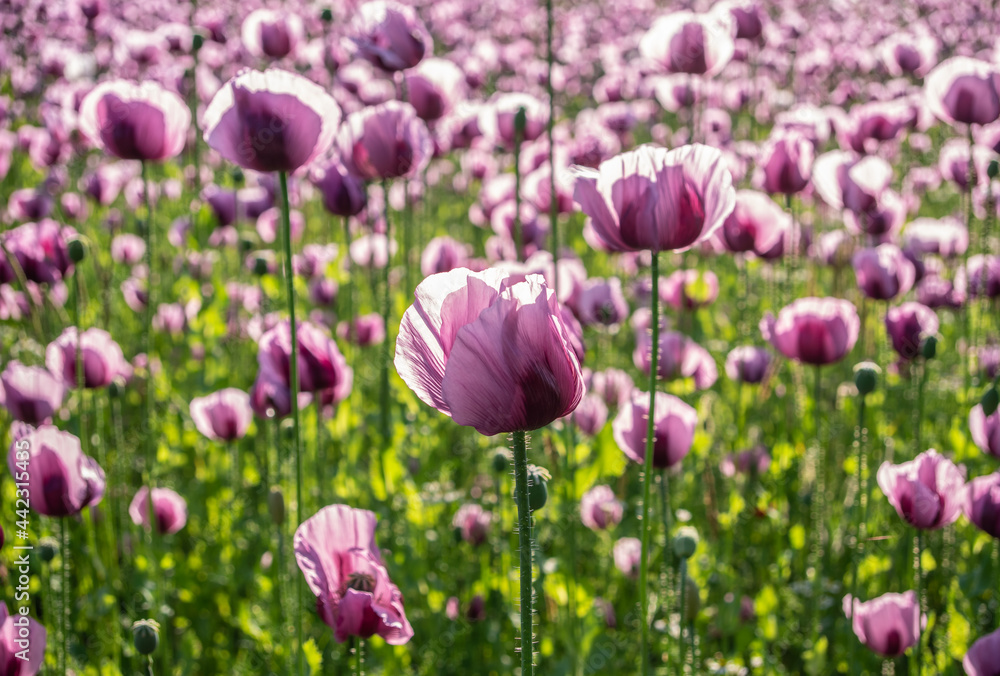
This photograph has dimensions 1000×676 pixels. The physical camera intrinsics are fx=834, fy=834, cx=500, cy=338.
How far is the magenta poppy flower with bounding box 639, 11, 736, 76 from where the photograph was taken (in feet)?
8.80

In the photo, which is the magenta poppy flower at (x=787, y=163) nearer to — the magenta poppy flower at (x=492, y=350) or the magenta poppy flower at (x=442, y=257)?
the magenta poppy flower at (x=442, y=257)

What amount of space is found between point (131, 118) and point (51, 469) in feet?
3.24

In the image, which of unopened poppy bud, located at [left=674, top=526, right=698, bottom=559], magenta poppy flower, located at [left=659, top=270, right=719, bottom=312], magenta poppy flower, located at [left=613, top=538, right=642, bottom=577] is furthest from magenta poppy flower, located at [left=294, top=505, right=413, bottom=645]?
magenta poppy flower, located at [left=659, top=270, right=719, bottom=312]

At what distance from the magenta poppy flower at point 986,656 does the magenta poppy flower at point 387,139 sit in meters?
1.82

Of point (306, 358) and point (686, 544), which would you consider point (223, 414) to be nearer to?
point (306, 358)

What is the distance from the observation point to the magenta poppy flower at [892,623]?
185 centimetres

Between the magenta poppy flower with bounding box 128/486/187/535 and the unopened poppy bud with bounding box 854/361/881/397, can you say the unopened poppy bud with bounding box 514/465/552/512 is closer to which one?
the unopened poppy bud with bounding box 854/361/881/397

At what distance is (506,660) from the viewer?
2.24 meters

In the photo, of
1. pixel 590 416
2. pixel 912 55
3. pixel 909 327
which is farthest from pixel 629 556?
pixel 912 55

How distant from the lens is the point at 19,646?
1390mm

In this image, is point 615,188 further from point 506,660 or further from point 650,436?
point 506,660

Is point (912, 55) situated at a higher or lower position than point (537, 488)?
higher

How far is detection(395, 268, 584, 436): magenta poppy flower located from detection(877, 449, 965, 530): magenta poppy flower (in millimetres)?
1172

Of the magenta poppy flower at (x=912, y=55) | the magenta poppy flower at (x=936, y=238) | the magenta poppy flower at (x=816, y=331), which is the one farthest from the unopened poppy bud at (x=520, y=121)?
the magenta poppy flower at (x=912, y=55)
